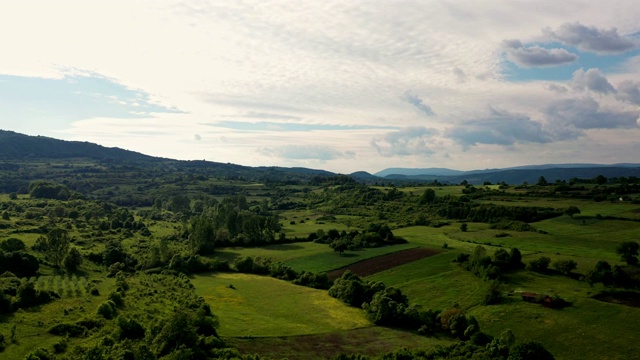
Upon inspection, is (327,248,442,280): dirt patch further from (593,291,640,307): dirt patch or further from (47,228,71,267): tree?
(47,228,71,267): tree

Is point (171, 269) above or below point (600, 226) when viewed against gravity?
below

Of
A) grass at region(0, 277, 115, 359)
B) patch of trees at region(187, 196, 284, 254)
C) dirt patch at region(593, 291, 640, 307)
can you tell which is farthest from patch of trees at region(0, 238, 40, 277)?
dirt patch at region(593, 291, 640, 307)

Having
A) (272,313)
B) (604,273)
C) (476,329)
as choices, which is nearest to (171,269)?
(272,313)

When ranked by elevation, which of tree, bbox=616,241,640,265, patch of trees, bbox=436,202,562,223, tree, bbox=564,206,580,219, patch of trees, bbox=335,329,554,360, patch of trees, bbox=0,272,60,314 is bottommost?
patch of trees, bbox=335,329,554,360

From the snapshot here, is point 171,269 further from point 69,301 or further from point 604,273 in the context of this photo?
point 604,273

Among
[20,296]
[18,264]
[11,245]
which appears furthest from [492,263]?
[11,245]

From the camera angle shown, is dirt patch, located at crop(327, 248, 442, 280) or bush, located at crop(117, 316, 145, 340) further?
dirt patch, located at crop(327, 248, 442, 280)

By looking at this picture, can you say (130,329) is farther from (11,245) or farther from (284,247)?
(284,247)

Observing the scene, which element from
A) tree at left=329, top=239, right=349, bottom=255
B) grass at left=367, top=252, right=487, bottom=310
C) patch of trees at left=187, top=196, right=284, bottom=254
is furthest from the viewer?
patch of trees at left=187, top=196, right=284, bottom=254
